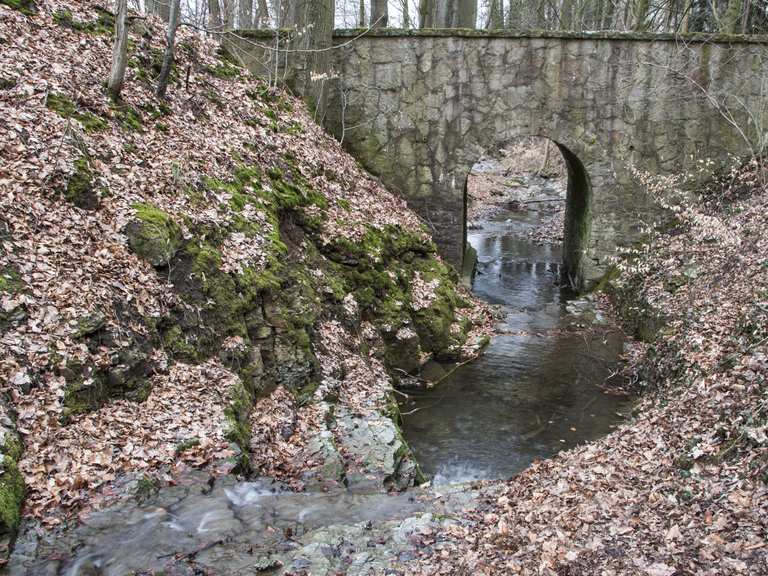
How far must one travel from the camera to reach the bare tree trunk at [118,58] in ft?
25.8

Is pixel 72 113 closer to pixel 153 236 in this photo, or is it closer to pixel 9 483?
pixel 153 236

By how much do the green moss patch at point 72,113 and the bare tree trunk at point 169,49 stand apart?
1547 mm

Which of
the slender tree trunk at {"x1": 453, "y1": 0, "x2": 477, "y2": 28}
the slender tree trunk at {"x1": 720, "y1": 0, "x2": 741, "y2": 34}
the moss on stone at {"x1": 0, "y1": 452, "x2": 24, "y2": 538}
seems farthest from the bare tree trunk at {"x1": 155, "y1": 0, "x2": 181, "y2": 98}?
the slender tree trunk at {"x1": 720, "y1": 0, "x2": 741, "y2": 34}

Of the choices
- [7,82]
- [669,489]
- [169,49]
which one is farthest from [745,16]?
[7,82]

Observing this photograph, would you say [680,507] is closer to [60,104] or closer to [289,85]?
[60,104]

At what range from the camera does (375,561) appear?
14.3 ft

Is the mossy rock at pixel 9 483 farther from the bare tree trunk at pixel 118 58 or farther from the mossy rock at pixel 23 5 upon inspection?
the mossy rock at pixel 23 5

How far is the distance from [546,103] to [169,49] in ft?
24.1

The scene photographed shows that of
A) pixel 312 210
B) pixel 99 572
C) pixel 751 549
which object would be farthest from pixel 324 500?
pixel 312 210

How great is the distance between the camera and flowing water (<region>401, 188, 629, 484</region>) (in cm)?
759

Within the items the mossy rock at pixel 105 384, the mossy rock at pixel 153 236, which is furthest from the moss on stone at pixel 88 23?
the mossy rock at pixel 105 384

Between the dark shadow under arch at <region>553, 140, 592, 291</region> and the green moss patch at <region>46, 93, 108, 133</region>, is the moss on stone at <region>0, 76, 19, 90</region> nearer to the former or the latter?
the green moss patch at <region>46, 93, 108, 133</region>

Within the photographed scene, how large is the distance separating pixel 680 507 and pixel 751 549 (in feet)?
2.33

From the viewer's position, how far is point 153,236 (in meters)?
6.66
